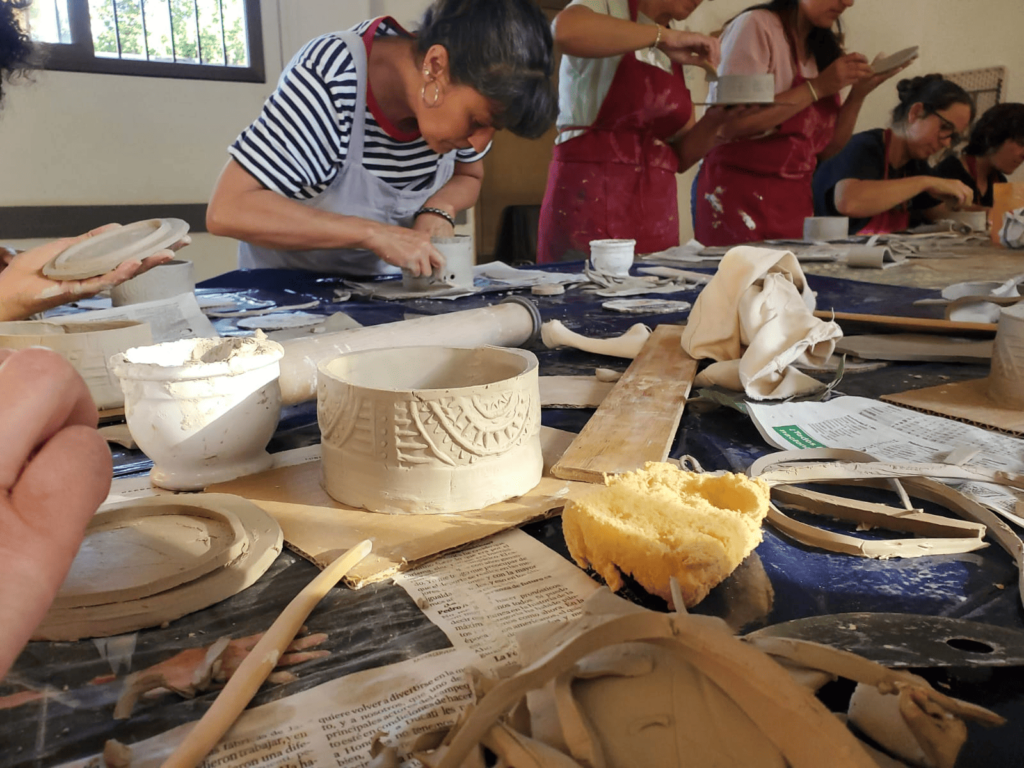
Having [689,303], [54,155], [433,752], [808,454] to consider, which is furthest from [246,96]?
[433,752]

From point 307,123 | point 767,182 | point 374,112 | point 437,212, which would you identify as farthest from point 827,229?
point 307,123

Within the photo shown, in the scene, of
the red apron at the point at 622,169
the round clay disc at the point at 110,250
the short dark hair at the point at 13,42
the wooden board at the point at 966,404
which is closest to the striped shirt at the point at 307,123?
the short dark hair at the point at 13,42

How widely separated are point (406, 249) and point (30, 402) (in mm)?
1579

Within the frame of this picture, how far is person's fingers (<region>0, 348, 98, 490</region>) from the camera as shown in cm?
41

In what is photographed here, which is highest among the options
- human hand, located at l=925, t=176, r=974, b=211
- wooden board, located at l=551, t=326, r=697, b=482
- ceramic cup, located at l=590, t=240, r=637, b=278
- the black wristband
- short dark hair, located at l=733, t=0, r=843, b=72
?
short dark hair, located at l=733, t=0, r=843, b=72

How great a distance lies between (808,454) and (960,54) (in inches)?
262

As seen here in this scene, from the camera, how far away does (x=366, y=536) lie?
70cm

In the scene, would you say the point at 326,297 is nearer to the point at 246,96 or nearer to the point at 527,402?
the point at 527,402

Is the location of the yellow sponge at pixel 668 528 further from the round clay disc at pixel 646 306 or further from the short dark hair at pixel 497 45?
the short dark hair at pixel 497 45

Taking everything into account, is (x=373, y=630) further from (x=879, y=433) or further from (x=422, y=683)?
(x=879, y=433)

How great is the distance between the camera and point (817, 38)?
146 inches

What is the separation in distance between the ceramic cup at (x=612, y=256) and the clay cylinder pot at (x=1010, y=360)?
4.00ft

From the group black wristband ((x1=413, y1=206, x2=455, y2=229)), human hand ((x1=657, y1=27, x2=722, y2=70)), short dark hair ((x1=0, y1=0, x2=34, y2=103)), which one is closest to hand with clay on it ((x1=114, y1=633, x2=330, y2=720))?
short dark hair ((x1=0, y1=0, x2=34, y2=103))

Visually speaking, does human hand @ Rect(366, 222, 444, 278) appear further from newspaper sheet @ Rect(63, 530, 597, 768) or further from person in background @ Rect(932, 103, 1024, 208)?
person in background @ Rect(932, 103, 1024, 208)
